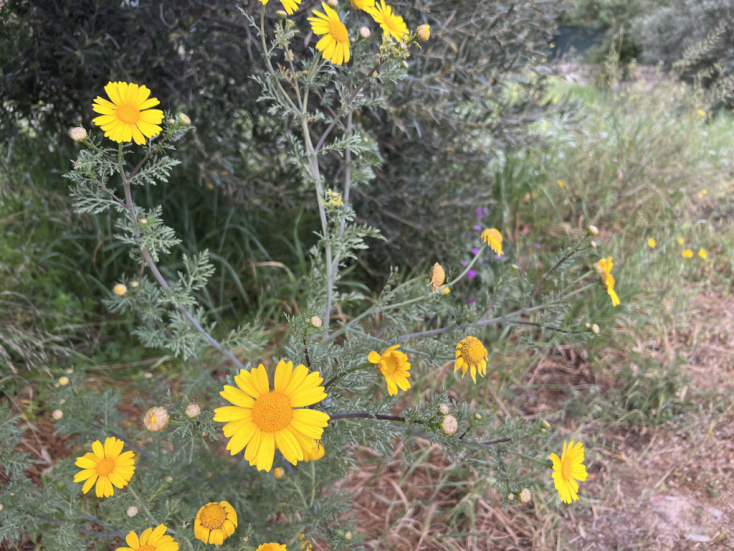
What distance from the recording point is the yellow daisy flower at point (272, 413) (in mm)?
801

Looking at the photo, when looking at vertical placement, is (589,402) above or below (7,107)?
below

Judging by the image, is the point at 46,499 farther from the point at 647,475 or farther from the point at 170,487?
the point at 647,475

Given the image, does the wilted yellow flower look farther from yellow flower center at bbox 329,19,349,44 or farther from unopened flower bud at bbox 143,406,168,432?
unopened flower bud at bbox 143,406,168,432

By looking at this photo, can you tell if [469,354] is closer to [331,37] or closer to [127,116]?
[331,37]

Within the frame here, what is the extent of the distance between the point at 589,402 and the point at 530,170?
1.60m

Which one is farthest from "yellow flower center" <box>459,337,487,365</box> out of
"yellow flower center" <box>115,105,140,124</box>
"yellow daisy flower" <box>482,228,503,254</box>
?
"yellow flower center" <box>115,105,140,124</box>

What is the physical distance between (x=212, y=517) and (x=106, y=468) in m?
0.26

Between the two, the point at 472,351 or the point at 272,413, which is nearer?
the point at 272,413

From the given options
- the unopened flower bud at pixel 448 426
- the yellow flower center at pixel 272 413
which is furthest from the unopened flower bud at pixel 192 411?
the unopened flower bud at pixel 448 426

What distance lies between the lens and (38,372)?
5.92 feet

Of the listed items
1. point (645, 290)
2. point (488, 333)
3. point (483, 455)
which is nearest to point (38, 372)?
point (483, 455)

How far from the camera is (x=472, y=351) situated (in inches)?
41.0

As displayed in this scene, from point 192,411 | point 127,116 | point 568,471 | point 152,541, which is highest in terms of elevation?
point 127,116

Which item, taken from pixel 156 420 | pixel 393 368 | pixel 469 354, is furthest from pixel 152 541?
pixel 469 354
